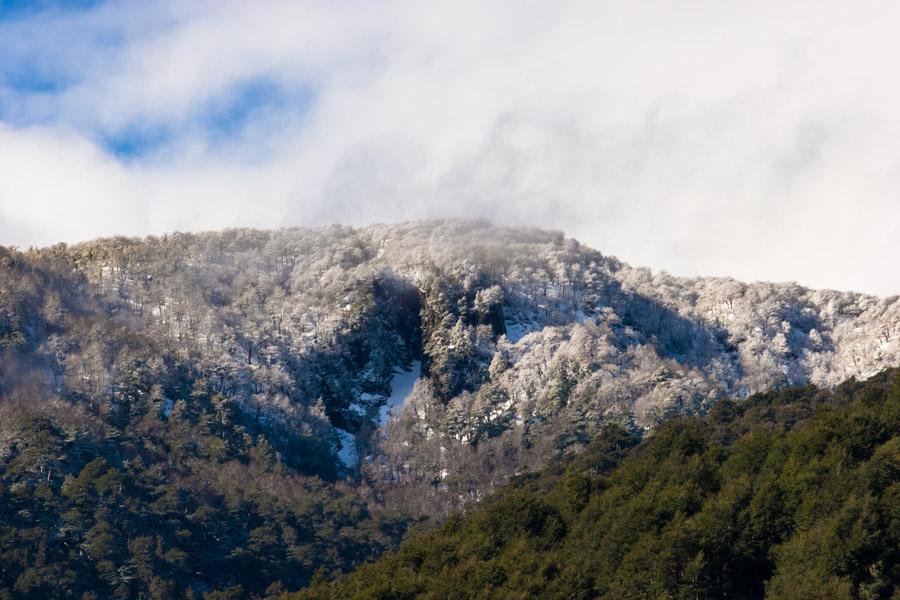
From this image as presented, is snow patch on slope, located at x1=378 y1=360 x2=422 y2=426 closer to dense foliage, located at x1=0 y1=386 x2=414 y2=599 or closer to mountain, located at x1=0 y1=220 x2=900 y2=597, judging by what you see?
A: mountain, located at x1=0 y1=220 x2=900 y2=597

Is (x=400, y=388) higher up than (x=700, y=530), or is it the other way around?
(x=400, y=388)

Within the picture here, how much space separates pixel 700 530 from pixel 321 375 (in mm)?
88090

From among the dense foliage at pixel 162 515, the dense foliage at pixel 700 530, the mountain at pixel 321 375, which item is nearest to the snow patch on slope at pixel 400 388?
the mountain at pixel 321 375

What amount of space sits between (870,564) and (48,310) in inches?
4335

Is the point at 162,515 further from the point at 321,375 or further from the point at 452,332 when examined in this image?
the point at 452,332

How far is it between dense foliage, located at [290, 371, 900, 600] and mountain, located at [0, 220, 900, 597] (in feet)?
106

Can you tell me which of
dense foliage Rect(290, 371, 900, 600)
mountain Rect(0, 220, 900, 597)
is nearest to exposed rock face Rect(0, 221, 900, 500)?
mountain Rect(0, 220, 900, 597)

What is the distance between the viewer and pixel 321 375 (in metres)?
172

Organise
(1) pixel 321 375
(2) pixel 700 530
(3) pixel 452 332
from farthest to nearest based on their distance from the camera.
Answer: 1. (3) pixel 452 332
2. (1) pixel 321 375
3. (2) pixel 700 530

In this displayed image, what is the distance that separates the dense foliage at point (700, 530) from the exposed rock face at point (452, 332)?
45656 millimetres

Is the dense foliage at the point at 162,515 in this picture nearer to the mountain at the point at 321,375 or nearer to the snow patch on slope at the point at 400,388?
the mountain at the point at 321,375

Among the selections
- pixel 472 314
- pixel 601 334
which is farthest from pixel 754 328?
pixel 472 314

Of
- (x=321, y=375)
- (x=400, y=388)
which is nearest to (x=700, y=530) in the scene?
(x=321, y=375)

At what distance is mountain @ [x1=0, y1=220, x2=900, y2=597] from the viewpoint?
138 m
